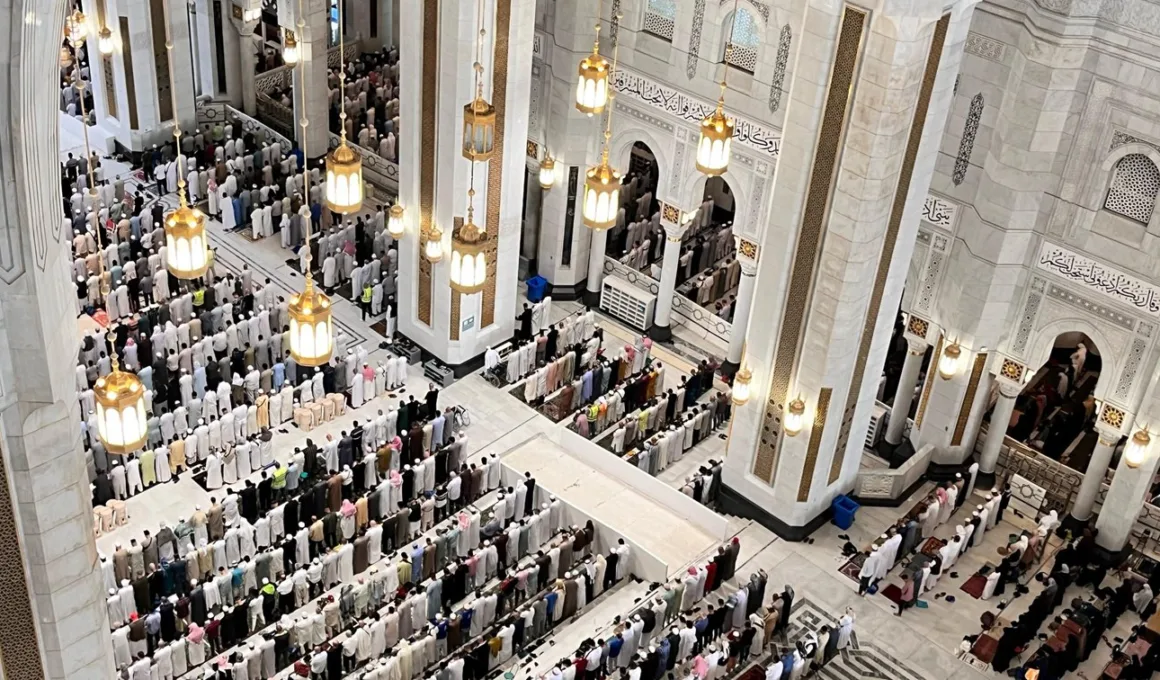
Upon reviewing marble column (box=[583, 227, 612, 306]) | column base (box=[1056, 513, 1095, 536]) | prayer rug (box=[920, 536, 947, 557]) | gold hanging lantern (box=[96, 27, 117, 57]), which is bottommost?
prayer rug (box=[920, 536, 947, 557])

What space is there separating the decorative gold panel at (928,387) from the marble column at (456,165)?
6852 millimetres

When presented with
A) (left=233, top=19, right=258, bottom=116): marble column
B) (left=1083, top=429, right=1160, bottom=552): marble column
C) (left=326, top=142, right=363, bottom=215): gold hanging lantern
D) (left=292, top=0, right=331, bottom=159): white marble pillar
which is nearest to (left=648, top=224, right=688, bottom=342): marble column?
(left=1083, top=429, right=1160, bottom=552): marble column

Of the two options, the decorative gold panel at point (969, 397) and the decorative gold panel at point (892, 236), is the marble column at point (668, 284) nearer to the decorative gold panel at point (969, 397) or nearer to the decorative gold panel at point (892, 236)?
the decorative gold panel at point (892, 236)

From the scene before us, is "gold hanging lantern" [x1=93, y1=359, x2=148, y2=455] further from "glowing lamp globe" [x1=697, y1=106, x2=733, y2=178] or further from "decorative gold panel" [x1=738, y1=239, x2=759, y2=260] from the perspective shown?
"decorative gold panel" [x1=738, y1=239, x2=759, y2=260]

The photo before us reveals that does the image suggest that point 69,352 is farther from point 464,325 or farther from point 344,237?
point 344,237

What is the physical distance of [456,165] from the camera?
21.5 meters

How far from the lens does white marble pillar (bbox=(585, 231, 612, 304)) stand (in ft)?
80.7

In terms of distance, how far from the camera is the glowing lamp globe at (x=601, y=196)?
18875 millimetres

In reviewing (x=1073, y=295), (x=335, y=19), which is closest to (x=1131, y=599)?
(x=1073, y=295)

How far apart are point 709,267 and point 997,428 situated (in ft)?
22.8

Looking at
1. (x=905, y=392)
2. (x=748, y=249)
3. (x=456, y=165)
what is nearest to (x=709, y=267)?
(x=748, y=249)

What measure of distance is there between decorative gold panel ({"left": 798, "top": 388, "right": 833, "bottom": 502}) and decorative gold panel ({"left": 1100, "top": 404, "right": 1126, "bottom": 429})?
405cm

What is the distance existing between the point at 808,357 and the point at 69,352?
37.9ft

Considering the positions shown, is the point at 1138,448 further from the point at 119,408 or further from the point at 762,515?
the point at 119,408
